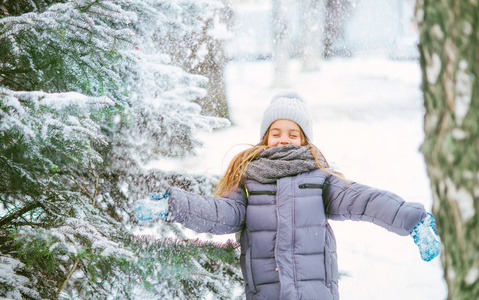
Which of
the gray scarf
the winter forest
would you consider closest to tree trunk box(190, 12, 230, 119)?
the winter forest

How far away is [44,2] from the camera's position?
2.54 m

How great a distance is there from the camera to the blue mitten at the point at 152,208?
2086 mm

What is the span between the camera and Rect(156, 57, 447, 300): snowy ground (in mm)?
4309

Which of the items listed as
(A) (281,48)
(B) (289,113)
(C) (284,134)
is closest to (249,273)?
(C) (284,134)

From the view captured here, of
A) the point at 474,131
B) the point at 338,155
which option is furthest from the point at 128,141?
the point at 338,155

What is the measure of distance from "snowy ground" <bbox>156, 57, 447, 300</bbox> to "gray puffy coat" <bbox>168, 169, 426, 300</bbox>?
439mm

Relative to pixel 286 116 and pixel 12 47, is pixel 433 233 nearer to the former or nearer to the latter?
pixel 286 116

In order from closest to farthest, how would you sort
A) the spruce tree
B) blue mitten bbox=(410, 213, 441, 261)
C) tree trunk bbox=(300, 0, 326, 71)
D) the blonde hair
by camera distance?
the spruce tree, blue mitten bbox=(410, 213, 441, 261), the blonde hair, tree trunk bbox=(300, 0, 326, 71)

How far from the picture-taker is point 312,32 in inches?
660

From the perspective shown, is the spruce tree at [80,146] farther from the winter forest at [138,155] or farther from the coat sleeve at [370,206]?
the coat sleeve at [370,206]

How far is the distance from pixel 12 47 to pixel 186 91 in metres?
1.34

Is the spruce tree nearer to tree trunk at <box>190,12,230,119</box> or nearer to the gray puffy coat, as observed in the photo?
the gray puffy coat

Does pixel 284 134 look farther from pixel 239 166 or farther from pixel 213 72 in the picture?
pixel 213 72

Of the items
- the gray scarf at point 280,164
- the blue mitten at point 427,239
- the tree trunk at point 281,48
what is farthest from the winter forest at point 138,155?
the tree trunk at point 281,48
